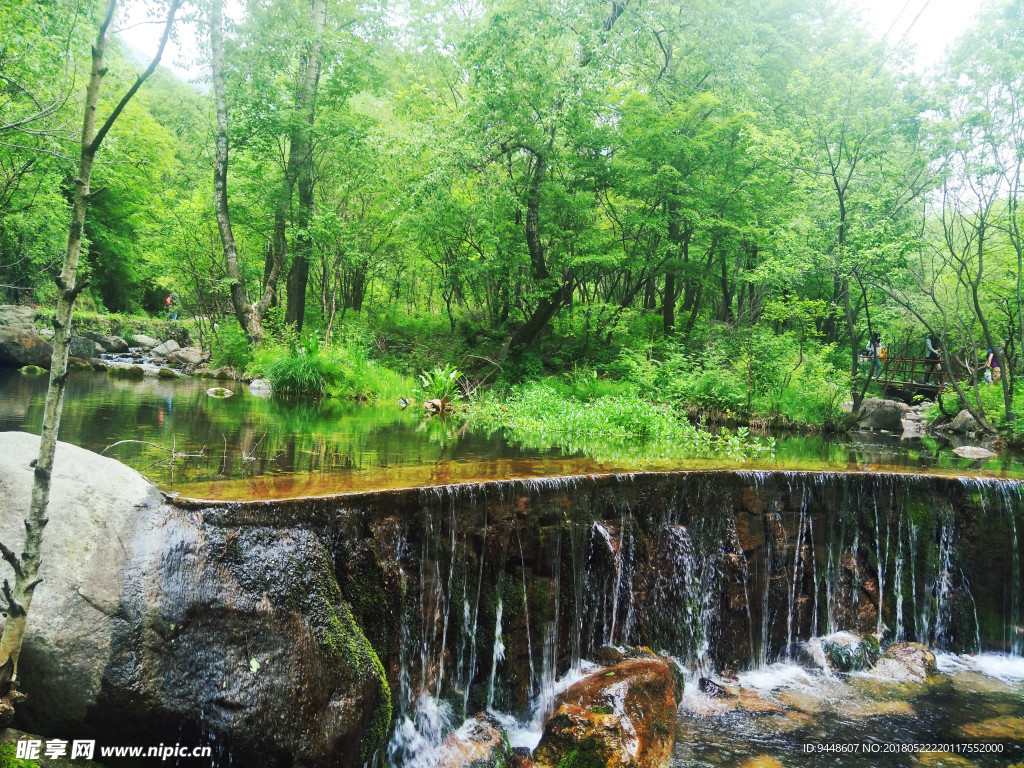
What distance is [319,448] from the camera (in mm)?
6824

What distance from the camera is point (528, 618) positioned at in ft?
17.3

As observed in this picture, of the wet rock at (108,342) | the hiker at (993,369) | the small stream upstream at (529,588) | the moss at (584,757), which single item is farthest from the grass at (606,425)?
the wet rock at (108,342)

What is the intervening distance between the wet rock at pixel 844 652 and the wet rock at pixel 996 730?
114 centimetres

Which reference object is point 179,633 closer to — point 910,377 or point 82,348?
point 82,348

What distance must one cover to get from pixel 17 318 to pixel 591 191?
1609cm

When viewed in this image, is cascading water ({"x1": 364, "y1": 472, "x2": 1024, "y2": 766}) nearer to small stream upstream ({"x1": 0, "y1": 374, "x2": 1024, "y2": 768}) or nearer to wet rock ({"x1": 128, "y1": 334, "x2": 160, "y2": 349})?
small stream upstream ({"x1": 0, "y1": 374, "x2": 1024, "y2": 768})

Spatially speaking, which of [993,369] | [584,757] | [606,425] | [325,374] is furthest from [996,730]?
[993,369]

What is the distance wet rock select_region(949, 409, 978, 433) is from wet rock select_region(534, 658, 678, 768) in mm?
16852

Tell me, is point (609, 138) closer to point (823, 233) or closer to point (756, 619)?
point (823, 233)

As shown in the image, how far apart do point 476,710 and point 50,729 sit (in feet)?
9.33

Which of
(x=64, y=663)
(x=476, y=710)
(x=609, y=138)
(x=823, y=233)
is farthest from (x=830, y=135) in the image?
(x=64, y=663)

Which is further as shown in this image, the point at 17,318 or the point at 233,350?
the point at 233,350

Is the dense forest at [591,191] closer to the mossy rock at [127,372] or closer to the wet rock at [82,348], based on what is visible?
the wet rock at [82,348]

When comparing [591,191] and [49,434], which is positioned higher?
[591,191]
